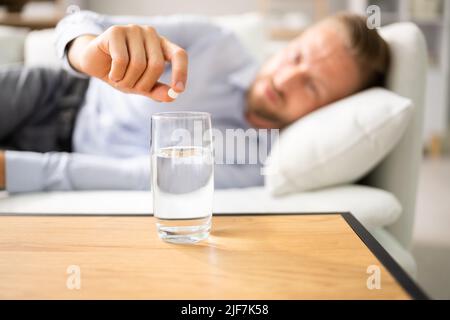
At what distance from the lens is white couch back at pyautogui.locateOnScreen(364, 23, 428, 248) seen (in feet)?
3.92

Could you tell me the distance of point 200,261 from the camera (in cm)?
56

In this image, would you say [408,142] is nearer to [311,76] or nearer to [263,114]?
[311,76]

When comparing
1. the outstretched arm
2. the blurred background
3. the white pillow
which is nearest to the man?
the white pillow

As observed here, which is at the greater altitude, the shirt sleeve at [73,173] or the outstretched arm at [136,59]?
the outstretched arm at [136,59]

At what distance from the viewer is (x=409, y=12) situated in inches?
140

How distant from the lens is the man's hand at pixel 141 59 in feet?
2.09

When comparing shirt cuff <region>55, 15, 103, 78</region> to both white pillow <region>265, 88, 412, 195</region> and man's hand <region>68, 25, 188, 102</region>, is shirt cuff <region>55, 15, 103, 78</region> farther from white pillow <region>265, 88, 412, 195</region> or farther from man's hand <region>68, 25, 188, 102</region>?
white pillow <region>265, 88, 412, 195</region>

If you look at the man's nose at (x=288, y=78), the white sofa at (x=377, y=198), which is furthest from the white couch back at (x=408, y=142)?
the man's nose at (x=288, y=78)

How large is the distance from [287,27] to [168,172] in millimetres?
3362

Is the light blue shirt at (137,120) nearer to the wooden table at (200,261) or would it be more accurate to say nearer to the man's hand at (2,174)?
the man's hand at (2,174)

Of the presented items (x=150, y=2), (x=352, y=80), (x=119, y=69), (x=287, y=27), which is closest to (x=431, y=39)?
(x=287, y=27)

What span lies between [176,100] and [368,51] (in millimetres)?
525
